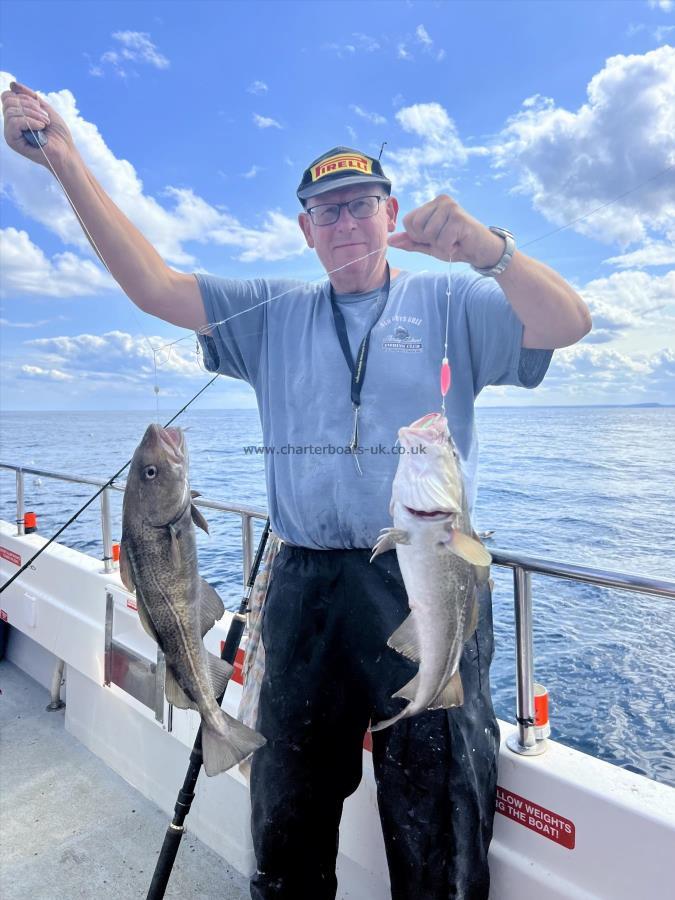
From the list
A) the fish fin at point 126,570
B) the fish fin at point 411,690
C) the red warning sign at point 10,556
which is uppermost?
the fish fin at point 126,570

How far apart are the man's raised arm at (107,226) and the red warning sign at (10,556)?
3810mm

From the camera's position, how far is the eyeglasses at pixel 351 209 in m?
2.29

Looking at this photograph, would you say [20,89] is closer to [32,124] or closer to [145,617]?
[32,124]

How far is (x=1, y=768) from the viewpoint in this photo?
4.06m

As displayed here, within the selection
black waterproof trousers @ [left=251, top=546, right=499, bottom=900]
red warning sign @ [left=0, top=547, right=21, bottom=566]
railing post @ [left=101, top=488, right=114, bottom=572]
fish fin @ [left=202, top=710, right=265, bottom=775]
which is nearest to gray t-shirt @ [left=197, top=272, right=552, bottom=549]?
black waterproof trousers @ [left=251, top=546, right=499, bottom=900]

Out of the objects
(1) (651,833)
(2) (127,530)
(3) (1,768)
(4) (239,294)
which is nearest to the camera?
(2) (127,530)

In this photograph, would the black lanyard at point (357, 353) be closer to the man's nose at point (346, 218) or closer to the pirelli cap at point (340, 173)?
the man's nose at point (346, 218)

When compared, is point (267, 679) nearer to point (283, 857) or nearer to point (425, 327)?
point (283, 857)

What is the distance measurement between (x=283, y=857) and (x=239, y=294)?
2.24 metres

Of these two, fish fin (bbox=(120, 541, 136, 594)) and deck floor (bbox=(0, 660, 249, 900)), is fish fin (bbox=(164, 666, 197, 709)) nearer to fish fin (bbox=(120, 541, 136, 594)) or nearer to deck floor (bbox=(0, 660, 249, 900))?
fish fin (bbox=(120, 541, 136, 594))

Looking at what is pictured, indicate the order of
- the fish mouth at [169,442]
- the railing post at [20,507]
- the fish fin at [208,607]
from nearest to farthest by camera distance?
the fish mouth at [169,442], the fish fin at [208,607], the railing post at [20,507]

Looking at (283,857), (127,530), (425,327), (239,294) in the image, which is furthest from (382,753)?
(239,294)

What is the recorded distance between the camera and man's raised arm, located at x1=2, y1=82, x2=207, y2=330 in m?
1.93

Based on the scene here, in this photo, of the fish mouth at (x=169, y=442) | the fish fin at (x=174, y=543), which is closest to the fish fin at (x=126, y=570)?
the fish fin at (x=174, y=543)
